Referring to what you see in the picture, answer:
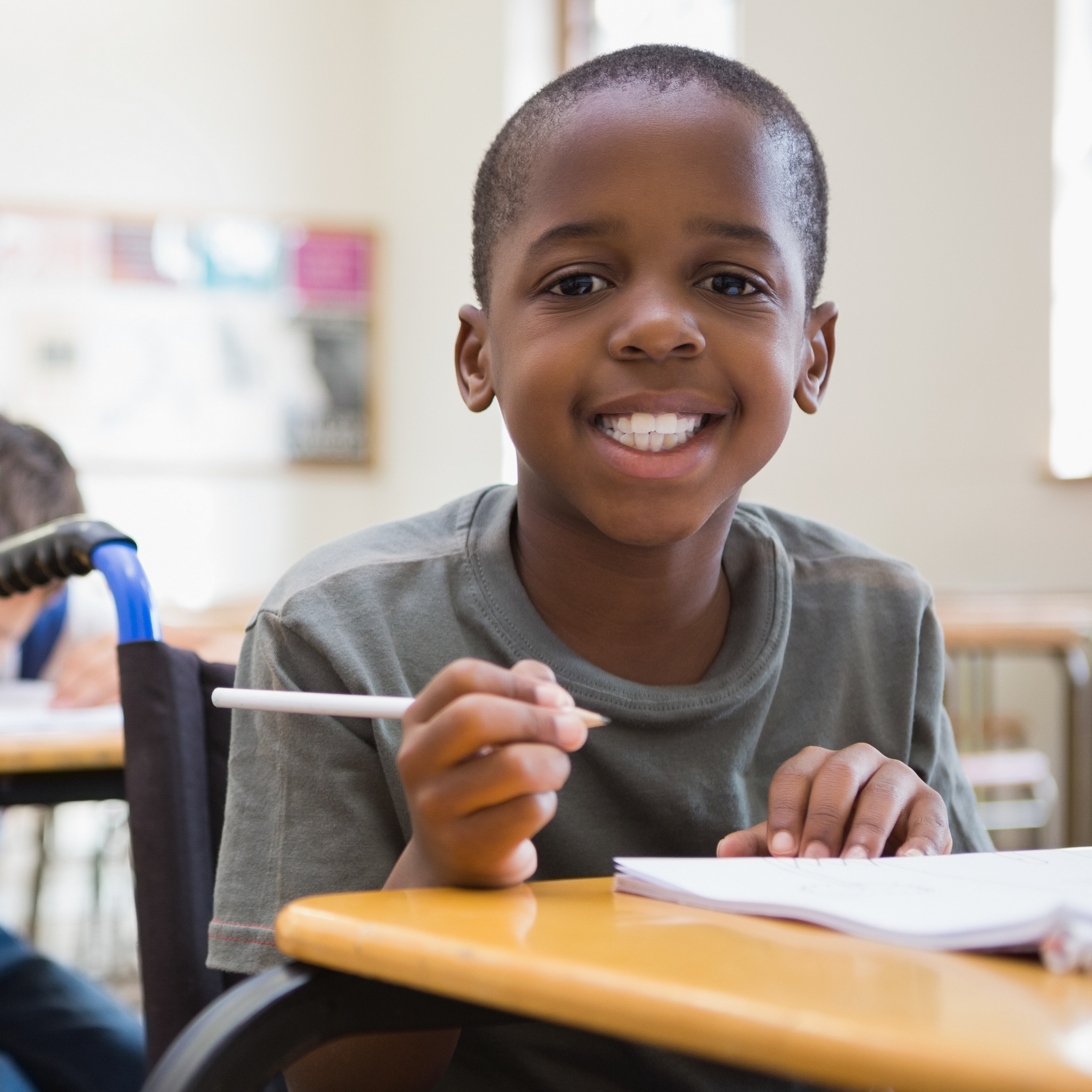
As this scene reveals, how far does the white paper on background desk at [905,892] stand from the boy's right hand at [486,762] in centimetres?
5

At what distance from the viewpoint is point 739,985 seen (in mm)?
336

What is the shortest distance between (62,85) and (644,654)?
4.66 m

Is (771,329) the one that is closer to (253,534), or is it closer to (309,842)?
(309,842)

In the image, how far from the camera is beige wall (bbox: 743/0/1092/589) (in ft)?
10.1

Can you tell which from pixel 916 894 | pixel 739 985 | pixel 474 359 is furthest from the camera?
pixel 474 359

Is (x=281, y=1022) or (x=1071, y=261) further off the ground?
(x=1071, y=261)

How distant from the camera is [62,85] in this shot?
475cm

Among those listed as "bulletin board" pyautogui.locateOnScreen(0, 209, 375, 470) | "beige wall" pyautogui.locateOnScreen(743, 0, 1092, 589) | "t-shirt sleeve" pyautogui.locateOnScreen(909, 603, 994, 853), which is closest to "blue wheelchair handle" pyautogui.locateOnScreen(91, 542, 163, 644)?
"t-shirt sleeve" pyautogui.locateOnScreen(909, 603, 994, 853)

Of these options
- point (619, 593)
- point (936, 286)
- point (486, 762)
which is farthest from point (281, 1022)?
point (936, 286)

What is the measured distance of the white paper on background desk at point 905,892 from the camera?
39 centimetres

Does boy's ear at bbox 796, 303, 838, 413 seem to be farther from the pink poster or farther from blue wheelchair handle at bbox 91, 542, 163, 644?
the pink poster

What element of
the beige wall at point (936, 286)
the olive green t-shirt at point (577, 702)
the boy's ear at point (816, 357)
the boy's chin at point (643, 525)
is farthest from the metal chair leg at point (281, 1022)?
the beige wall at point (936, 286)

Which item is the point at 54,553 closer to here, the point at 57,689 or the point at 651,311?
the point at 651,311

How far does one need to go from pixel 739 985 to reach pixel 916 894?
15cm
